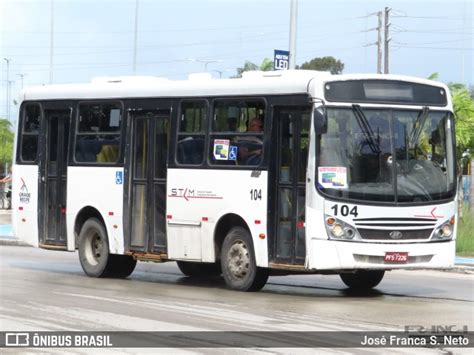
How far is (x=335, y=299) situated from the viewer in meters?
16.7

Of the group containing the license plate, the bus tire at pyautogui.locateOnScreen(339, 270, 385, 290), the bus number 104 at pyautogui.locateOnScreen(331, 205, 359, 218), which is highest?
the bus number 104 at pyautogui.locateOnScreen(331, 205, 359, 218)

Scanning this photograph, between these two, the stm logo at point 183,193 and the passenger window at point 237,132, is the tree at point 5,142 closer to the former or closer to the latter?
the stm logo at point 183,193

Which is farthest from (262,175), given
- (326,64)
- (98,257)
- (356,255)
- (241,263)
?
(326,64)

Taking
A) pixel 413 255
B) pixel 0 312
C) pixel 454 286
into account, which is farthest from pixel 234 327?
pixel 454 286

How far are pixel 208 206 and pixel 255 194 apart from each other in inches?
43.0

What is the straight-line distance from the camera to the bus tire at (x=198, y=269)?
2075 centimetres

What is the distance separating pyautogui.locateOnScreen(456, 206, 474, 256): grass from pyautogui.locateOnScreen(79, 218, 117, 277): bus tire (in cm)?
947

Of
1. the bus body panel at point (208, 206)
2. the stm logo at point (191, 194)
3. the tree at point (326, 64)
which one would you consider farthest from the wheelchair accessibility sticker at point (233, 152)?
the tree at point (326, 64)

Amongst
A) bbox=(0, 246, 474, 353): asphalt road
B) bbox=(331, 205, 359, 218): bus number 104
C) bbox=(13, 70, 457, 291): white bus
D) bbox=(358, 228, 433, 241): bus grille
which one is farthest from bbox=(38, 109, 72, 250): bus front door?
bbox=(358, 228, 433, 241): bus grille

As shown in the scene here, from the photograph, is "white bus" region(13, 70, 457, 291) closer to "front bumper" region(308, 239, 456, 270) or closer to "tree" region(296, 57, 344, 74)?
"front bumper" region(308, 239, 456, 270)

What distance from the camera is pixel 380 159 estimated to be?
1655 cm

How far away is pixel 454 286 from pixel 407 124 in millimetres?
3718

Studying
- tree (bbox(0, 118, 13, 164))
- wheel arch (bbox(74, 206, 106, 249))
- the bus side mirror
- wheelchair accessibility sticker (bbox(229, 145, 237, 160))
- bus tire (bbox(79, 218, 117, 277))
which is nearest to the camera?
the bus side mirror

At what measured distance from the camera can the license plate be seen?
16.3 m
